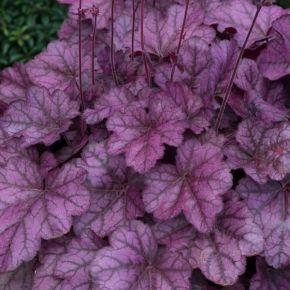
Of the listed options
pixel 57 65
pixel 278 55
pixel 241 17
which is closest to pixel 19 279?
pixel 57 65

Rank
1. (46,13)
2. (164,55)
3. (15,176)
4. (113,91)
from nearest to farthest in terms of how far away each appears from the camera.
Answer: (15,176) < (113,91) < (164,55) < (46,13)

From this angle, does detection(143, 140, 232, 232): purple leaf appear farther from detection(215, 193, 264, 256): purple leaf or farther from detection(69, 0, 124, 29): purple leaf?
detection(69, 0, 124, 29): purple leaf

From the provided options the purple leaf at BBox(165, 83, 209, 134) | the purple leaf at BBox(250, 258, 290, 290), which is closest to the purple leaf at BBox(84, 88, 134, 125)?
the purple leaf at BBox(165, 83, 209, 134)

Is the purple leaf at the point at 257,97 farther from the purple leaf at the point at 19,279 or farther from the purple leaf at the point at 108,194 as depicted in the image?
the purple leaf at the point at 19,279

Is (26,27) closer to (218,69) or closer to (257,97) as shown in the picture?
(218,69)

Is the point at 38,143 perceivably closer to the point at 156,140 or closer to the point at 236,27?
the point at 156,140

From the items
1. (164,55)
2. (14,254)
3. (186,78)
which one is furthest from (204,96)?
(14,254)

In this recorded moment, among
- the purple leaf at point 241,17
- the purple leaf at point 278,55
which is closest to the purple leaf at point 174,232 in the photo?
the purple leaf at point 278,55
